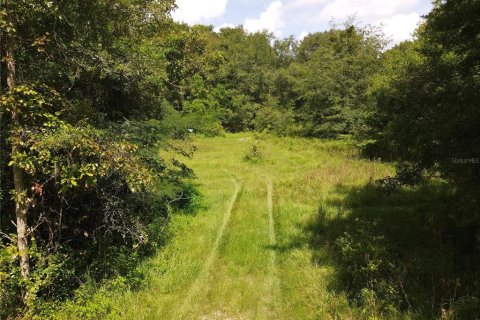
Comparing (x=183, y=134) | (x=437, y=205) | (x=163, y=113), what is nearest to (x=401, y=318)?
(x=437, y=205)

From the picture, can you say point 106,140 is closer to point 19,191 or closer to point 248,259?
point 19,191

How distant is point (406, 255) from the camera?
23.7 feet

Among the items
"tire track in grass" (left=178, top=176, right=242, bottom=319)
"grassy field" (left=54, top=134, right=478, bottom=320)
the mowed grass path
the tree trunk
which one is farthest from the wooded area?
"tire track in grass" (left=178, top=176, right=242, bottom=319)

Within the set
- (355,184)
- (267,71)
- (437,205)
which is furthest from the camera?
(267,71)

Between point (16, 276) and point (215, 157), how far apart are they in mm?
17616

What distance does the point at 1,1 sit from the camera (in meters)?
4.56

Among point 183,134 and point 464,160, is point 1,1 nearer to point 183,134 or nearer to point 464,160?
point 183,134

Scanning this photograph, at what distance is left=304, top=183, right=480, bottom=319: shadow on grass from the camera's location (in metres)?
5.63

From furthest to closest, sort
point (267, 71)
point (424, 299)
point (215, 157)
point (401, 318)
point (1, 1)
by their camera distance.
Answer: point (267, 71), point (215, 157), point (424, 299), point (401, 318), point (1, 1)

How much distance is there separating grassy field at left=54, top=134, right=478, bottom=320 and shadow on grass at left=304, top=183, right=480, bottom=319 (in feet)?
0.14

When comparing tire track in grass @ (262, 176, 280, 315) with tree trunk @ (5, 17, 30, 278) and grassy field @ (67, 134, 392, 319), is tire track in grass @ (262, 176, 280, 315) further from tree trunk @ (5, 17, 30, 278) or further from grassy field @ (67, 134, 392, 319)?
Answer: tree trunk @ (5, 17, 30, 278)

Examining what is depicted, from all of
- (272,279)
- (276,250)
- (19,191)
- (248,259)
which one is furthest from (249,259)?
(19,191)

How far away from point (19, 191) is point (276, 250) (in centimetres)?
573

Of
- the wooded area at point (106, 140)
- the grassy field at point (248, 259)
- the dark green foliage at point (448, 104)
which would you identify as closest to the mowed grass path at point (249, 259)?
the grassy field at point (248, 259)
